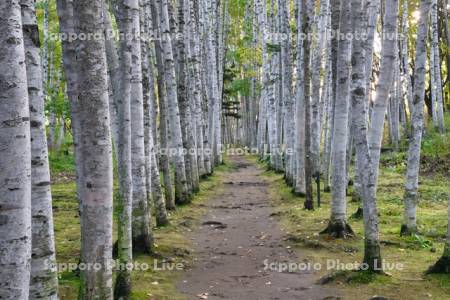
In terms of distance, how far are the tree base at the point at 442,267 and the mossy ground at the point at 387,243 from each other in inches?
4.6

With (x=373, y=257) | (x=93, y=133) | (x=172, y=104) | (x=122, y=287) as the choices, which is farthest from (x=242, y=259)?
(x=172, y=104)

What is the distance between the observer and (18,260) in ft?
9.86

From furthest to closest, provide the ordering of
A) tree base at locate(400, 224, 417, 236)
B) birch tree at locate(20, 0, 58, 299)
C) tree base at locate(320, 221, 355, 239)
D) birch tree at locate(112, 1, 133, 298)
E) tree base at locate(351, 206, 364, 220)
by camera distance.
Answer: tree base at locate(351, 206, 364, 220), tree base at locate(320, 221, 355, 239), tree base at locate(400, 224, 417, 236), birch tree at locate(112, 1, 133, 298), birch tree at locate(20, 0, 58, 299)

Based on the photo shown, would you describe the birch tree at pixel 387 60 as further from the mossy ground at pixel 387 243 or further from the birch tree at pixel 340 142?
the mossy ground at pixel 387 243

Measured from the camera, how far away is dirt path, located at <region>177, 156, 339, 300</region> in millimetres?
7273

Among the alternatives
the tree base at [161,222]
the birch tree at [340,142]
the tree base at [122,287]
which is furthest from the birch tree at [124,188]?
the tree base at [161,222]

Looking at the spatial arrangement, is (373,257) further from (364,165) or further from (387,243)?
(387,243)

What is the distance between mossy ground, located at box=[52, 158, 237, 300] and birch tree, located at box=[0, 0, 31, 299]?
11.6ft

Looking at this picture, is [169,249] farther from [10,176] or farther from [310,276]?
[10,176]

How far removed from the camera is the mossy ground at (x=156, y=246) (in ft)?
23.0

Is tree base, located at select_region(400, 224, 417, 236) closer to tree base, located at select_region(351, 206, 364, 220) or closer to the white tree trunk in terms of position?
tree base, located at select_region(351, 206, 364, 220)

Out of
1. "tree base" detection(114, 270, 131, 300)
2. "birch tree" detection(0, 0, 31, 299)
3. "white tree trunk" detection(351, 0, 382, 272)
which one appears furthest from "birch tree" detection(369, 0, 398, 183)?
"birch tree" detection(0, 0, 31, 299)

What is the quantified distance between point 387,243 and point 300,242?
167cm

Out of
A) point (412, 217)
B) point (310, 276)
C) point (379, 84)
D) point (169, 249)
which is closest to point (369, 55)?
point (379, 84)
